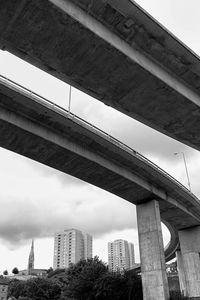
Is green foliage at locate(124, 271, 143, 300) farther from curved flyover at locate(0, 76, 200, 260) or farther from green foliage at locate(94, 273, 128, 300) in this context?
curved flyover at locate(0, 76, 200, 260)

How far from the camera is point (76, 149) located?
21.7 meters

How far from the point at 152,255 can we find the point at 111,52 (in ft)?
68.8

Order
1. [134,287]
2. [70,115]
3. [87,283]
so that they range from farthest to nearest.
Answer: [87,283] < [134,287] < [70,115]

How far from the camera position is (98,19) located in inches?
393

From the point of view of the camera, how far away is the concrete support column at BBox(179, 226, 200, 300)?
37969mm

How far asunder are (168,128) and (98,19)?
19.2 feet

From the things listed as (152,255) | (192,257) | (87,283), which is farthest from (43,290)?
(152,255)

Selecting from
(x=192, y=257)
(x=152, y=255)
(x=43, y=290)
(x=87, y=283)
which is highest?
(x=43, y=290)

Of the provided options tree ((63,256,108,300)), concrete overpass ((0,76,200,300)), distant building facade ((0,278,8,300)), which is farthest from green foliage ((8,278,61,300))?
concrete overpass ((0,76,200,300))

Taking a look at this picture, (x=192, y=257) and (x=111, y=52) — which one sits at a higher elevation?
(x=111, y=52)

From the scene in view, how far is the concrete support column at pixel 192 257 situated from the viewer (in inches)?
1495

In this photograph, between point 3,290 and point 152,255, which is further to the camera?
point 3,290

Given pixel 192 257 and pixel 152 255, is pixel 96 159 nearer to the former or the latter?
pixel 152 255

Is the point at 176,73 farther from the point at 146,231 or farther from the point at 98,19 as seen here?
the point at 146,231
